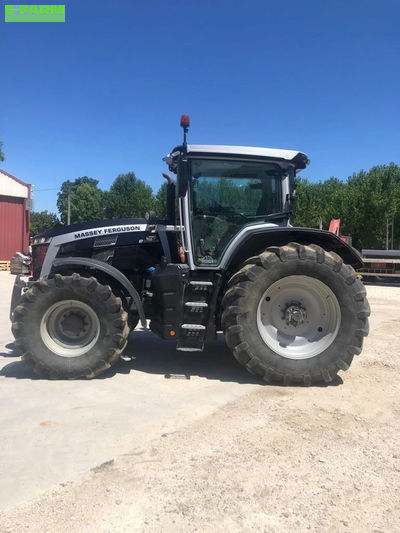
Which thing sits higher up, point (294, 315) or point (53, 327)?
point (294, 315)

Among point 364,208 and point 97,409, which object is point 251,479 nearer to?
point 97,409

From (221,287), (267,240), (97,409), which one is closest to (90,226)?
(221,287)

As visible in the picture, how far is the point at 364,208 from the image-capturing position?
31.5m

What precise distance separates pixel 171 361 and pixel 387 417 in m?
2.74

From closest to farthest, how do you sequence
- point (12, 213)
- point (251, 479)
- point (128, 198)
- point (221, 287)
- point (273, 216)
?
point (251, 479)
point (221, 287)
point (273, 216)
point (12, 213)
point (128, 198)

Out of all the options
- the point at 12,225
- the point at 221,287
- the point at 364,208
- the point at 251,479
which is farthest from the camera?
the point at 364,208

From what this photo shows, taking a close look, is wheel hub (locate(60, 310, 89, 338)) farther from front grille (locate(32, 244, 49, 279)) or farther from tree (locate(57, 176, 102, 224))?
tree (locate(57, 176, 102, 224))

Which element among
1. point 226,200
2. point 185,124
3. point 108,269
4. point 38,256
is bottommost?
point 108,269

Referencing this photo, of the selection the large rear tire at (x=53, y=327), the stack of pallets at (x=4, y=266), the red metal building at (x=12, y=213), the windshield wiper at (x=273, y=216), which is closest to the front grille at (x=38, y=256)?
the large rear tire at (x=53, y=327)

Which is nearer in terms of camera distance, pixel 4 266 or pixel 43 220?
pixel 4 266

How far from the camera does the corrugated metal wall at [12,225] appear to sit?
28828mm

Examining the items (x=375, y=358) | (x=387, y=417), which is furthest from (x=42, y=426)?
(x=375, y=358)

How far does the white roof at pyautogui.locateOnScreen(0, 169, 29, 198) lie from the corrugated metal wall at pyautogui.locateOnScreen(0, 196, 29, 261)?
1.02 feet

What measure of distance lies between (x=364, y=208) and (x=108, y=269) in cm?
2995
